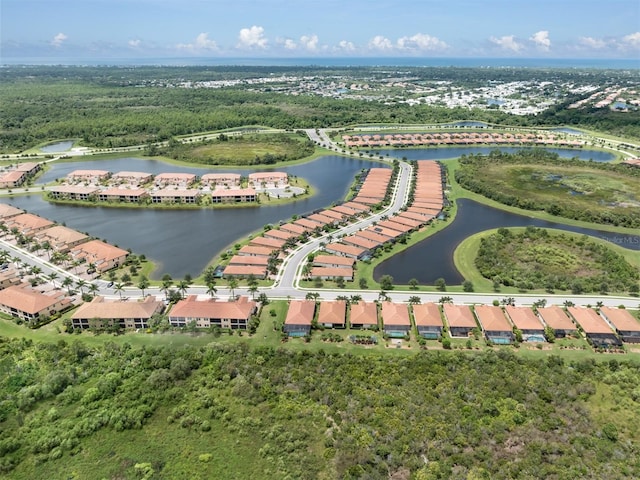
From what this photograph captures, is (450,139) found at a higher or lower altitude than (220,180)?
higher

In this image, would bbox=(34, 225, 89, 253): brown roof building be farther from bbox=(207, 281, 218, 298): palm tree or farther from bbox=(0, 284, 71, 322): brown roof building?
bbox=(207, 281, 218, 298): palm tree

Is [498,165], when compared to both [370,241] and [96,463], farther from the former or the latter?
[96,463]

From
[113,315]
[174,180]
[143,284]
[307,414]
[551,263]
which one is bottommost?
[307,414]

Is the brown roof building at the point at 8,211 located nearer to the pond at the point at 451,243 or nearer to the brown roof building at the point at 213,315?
the brown roof building at the point at 213,315

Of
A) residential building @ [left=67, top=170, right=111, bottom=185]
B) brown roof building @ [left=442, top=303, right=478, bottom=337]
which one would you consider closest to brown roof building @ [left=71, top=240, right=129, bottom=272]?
residential building @ [left=67, top=170, right=111, bottom=185]

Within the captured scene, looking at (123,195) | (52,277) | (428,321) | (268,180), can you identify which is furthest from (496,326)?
(123,195)

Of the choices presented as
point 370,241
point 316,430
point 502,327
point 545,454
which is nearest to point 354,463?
point 316,430

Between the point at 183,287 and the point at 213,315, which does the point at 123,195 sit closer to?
A: the point at 183,287
